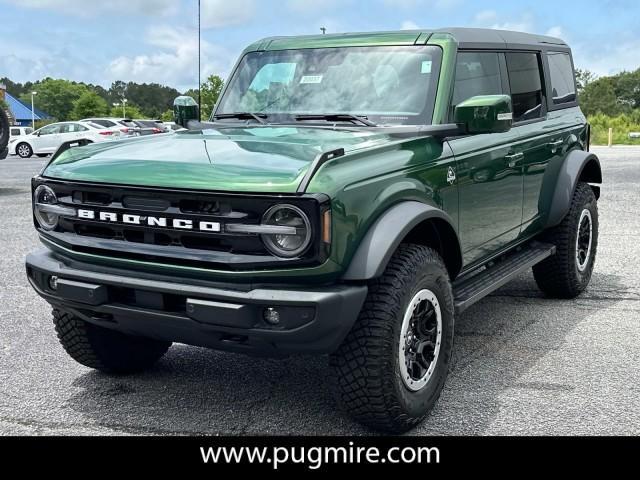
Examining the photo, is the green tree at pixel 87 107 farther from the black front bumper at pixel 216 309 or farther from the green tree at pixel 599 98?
the black front bumper at pixel 216 309

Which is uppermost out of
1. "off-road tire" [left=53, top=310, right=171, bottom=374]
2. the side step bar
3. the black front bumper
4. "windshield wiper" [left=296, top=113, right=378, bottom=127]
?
"windshield wiper" [left=296, top=113, right=378, bottom=127]

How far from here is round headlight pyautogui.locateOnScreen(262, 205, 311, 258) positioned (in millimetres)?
3086

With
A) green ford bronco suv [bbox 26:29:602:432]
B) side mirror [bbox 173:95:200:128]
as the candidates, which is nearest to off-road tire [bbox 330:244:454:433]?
green ford bronco suv [bbox 26:29:602:432]

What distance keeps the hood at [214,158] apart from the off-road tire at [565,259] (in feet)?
7.93

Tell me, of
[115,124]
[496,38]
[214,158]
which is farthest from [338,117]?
[115,124]

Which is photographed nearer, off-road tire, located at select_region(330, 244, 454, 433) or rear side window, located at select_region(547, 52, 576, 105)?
off-road tire, located at select_region(330, 244, 454, 433)

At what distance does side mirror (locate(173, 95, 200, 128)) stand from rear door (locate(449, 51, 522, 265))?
1843 mm

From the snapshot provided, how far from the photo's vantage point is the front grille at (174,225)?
3.12 m

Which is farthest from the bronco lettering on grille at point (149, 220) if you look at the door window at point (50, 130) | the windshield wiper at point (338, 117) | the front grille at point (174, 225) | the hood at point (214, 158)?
the door window at point (50, 130)

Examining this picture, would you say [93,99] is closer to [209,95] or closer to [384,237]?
[209,95]

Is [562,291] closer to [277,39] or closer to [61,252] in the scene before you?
[277,39]

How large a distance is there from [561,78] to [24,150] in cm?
2739

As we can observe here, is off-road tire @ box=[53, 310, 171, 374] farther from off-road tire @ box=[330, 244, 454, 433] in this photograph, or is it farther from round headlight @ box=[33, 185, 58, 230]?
off-road tire @ box=[330, 244, 454, 433]
